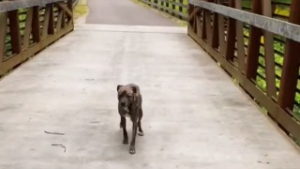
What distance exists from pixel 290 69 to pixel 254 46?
5.60ft

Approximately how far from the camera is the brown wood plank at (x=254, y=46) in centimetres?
660

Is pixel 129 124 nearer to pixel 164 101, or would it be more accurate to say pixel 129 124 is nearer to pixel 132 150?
pixel 132 150

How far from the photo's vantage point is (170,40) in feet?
44.6

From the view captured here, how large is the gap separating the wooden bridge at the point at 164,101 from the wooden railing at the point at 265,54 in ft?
0.04

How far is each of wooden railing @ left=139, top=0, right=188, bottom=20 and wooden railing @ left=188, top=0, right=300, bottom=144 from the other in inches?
427

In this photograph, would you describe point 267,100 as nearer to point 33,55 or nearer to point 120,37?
point 33,55

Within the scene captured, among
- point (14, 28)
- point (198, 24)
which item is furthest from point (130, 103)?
point (198, 24)

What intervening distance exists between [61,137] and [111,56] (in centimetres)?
543

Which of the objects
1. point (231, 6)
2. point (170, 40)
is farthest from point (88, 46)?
point (231, 6)

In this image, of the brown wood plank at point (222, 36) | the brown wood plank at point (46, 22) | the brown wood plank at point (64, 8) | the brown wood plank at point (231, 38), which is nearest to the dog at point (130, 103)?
the brown wood plank at point (231, 38)

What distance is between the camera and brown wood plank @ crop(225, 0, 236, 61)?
8344 mm

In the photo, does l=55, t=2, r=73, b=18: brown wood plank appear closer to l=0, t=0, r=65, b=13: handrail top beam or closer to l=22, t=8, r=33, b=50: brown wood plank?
l=0, t=0, r=65, b=13: handrail top beam

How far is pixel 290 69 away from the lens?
5.09 m

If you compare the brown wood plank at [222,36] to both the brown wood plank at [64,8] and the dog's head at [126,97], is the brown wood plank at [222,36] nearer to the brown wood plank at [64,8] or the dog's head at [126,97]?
the dog's head at [126,97]
